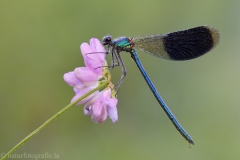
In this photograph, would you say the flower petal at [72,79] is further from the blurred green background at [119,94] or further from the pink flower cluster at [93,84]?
the blurred green background at [119,94]

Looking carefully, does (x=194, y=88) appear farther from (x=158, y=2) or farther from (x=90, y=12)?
(x=90, y=12)

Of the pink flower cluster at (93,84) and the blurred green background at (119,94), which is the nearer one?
the pink flower cluster at (93,84)

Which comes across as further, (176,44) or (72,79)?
(176,44)

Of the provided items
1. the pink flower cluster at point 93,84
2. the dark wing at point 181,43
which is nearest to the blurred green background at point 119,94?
the dark wing at point 181,43

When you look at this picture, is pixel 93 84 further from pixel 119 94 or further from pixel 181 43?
pixel 119 94

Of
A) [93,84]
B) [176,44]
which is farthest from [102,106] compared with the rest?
[176,44]
